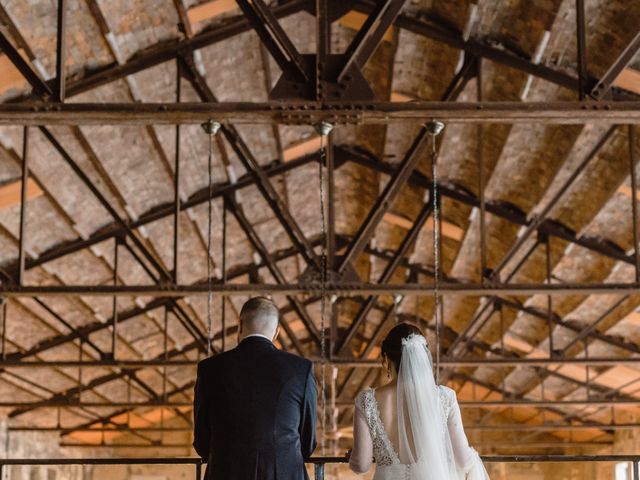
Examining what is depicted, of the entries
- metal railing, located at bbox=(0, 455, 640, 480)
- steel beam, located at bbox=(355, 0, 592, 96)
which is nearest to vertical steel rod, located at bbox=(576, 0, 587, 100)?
metal railing, located at bbox=(0, 455, 640, 480)

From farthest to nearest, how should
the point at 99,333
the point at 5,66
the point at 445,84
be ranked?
the point at 99,333
the point at 445,84
the point at 5,66

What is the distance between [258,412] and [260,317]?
0.35 metres

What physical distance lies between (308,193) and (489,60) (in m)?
5.39

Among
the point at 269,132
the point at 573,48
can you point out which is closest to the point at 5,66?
the point at 269,132

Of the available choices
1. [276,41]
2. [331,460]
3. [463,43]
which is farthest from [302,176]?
[331,460]

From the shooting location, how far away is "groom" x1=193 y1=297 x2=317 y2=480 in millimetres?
3725

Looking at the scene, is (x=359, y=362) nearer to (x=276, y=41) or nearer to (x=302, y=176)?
(x=302, y=176)

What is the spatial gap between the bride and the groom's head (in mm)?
472

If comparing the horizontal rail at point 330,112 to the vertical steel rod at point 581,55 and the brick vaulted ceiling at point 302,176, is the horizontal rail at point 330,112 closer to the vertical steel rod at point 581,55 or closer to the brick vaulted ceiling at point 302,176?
the vertical steel rod at point 581,55

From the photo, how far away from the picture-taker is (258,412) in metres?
3.76

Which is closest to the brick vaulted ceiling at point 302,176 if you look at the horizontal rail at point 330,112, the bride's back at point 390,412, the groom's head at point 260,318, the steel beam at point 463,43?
the steel beam at point 463,43

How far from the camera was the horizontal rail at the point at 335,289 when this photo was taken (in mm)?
10516

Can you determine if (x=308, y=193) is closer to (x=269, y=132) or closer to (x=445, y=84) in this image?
(x=269, y=132)

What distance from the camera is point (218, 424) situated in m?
3.83
